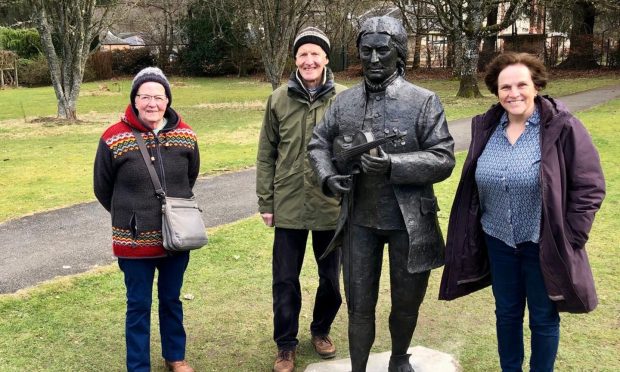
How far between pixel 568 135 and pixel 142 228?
2395 mm

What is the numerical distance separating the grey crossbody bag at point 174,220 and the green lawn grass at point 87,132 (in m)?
5.01

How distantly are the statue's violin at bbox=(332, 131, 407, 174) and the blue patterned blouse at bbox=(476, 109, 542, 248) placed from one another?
20.2 inches

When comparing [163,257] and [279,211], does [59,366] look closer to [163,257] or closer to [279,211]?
[163,257]

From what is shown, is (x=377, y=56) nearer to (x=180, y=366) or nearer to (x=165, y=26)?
(x=180, y=366)

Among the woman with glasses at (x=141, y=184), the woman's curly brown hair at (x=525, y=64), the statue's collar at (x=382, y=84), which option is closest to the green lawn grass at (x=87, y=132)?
the woman with glasses at (x=141, y=184)

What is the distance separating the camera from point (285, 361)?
431 centimetres

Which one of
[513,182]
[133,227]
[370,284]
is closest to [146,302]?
[133,227]

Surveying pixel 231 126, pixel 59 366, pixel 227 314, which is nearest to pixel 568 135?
pixel 227 314

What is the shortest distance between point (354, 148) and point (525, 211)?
0.96 metres

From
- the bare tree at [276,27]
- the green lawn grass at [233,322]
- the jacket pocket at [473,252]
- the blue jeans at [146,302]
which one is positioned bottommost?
the green lawn grass at [233,322]

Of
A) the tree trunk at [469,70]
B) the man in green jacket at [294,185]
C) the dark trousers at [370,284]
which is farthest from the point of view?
the tree trunk at [469,70]

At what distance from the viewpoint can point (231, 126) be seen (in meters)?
16.3

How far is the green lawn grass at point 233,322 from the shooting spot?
4477 millimetres

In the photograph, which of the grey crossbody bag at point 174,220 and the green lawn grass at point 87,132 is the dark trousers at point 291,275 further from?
the green lawn grass at point 87,132
